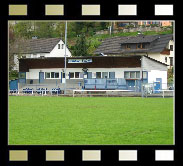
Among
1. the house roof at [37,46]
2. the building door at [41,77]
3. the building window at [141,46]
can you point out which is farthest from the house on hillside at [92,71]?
the building window at [141,46]

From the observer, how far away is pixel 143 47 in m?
44.7

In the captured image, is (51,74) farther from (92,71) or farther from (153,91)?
(153,91)

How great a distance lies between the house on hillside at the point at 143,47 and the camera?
42.7 m

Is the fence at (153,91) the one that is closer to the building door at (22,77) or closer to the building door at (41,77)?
the building door at (41,77)

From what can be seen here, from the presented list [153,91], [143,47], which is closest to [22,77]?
[153,91]

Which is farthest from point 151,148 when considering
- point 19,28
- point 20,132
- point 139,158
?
point 19,28

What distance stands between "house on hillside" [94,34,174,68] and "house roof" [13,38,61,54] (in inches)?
180

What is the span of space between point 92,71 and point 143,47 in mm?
11861

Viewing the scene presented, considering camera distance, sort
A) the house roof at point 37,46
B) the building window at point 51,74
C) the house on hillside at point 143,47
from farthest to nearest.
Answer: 1. the house on hillside at point 143,47
2. the house roof at point 37,46
3. the building window at point 51,74

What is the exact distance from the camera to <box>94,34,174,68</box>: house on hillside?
42.7 metres

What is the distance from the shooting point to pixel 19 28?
158 ft

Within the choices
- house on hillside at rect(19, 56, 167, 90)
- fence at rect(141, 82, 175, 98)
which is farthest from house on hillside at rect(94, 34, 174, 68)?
fence at rect(141, 82, 175, 98)
